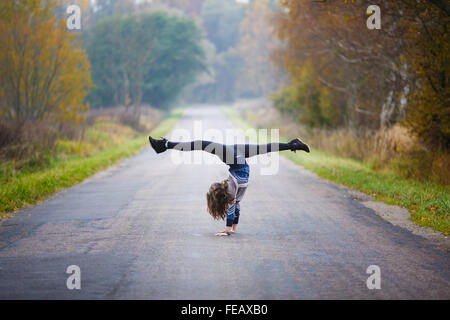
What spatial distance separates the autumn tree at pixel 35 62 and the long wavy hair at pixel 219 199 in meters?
14.6

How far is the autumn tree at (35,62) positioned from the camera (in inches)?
821

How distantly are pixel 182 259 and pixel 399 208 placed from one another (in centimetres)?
597

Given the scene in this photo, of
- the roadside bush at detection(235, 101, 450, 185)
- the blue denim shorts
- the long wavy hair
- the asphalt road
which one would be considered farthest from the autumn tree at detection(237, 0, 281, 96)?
the long wavy hair

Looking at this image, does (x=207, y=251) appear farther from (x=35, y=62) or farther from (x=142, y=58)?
(x=142, y=58)

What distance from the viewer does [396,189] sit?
524 inches

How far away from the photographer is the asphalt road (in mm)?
5883

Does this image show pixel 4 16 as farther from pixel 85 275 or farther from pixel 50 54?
pixel 85 275

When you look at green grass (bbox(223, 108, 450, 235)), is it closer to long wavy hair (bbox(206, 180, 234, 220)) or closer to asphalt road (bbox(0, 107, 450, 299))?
asphalt road (bbox(0, 107, 450, 299))

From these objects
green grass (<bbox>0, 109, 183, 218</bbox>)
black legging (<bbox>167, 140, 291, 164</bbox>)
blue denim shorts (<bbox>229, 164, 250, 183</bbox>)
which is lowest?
green grass (<bbox>0, 109, 183, 218</bbox>)

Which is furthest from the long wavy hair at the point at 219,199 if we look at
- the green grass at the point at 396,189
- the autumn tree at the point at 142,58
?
the autumn tree at the point at 142,58

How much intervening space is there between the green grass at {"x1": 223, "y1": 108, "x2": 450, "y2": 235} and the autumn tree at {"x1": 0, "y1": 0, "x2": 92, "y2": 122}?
426 inches

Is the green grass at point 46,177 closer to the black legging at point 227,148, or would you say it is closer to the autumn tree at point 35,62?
the autumn tree at point 35,62

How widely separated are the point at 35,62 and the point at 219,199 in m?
15.7

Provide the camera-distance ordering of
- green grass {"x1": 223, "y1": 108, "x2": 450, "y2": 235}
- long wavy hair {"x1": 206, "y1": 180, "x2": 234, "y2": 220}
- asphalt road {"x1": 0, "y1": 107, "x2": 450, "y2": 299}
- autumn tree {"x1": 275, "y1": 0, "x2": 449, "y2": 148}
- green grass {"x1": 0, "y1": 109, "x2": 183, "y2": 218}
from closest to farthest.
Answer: asphalt road {"x1": 0, "y1": 107, "x2": 450, "y2": 299} → long wavy hair {"x1": 206, "y1": 180, "x2": 234, "y2": 220} → green grass {"x1": 223, "y1": 108, "x2": 450, "y2": 235} → green grass {"x1": 0, "y1": 109, "x2": 183, "y2": 218} → autumn tree {"x1": 275, "y1": 0, "x2": 449, "y2": 148}
